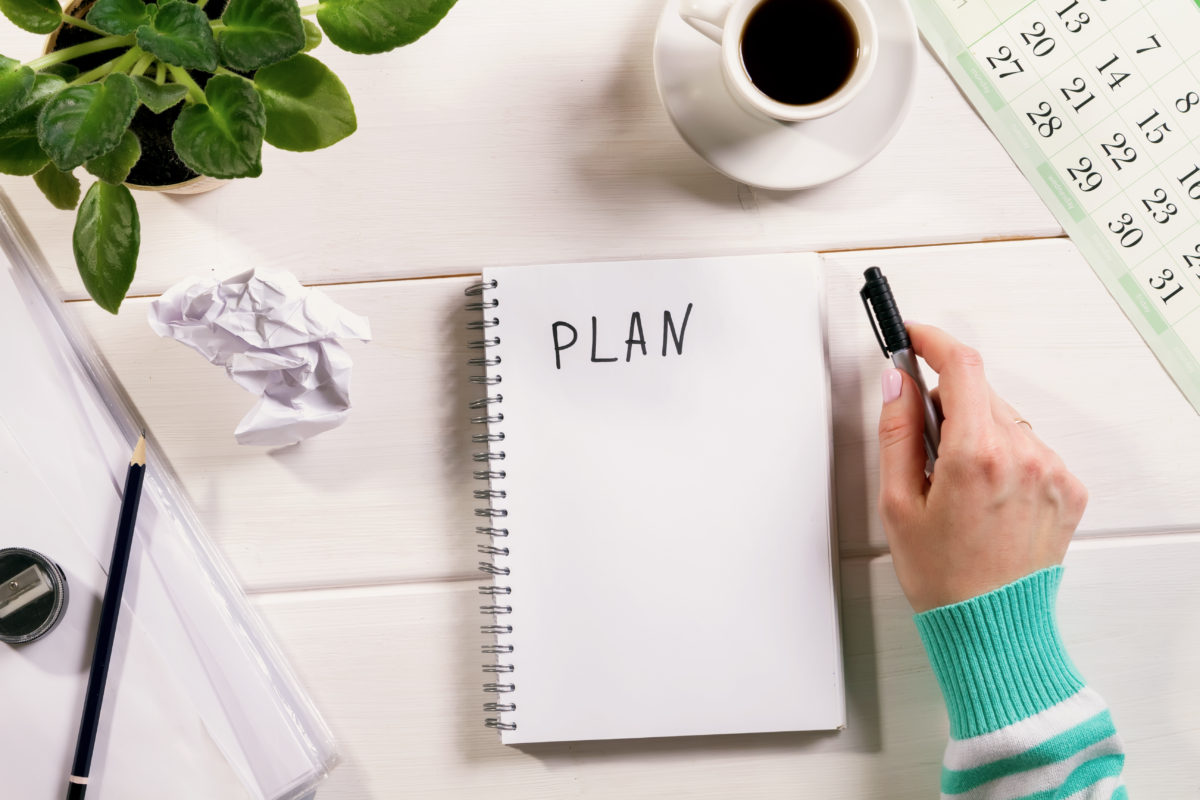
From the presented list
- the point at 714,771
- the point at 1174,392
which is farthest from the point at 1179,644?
the point at 714,771

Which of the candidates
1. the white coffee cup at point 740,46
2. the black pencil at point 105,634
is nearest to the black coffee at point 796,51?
the white coffee cup at point 740,46

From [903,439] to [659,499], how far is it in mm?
176

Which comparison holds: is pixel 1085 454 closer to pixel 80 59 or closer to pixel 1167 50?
pixel 1167 50

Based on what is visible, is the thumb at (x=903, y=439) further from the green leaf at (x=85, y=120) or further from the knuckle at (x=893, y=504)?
the green leaf at (x=85, y=120)

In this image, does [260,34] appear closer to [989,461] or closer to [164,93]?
[164,93]

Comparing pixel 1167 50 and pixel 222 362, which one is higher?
pixel 1167 50

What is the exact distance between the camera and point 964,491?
1.91ft

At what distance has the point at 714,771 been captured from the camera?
638 mm

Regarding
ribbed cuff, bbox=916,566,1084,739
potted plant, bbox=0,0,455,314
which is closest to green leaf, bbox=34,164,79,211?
potted plant, bbox=0,0,455,314

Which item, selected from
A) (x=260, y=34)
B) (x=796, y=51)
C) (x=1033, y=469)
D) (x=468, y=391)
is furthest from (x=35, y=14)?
(x=1033, y=469)

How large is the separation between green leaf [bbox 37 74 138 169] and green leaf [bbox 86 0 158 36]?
0.11ft

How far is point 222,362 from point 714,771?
18.2 inches

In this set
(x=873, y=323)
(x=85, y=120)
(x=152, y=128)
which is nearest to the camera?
(x=85, y=120)

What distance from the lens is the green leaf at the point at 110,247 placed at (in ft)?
1.42
